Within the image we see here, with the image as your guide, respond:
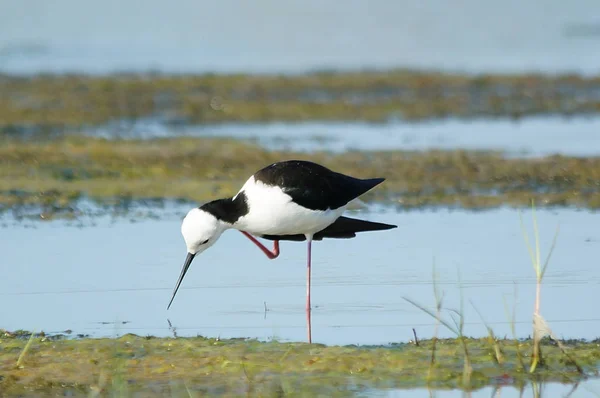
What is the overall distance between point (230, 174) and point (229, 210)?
4.05m

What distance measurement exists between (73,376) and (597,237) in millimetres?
3973

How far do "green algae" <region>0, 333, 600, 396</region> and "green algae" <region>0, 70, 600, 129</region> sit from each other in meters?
7.86

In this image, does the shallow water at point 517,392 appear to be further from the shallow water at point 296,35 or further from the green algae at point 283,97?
the shallow water at point 296,35

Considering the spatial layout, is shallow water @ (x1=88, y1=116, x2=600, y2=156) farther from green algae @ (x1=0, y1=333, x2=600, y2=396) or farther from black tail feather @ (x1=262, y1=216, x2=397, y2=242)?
green algae @ (x1=0, y1=333, x2=600, y2=396)

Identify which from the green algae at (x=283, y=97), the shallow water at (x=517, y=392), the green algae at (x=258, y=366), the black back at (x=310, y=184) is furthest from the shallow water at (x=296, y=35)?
the shallow water at (x=517, y=392)

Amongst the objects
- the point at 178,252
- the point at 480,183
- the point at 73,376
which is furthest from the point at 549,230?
the point at 73,376

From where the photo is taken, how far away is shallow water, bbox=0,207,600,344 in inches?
238

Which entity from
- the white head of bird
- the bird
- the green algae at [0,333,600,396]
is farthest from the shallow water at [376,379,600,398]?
the white head of bird

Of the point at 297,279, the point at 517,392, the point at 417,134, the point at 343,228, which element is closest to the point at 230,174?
the point at 417,134

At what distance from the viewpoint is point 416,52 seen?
787 inches

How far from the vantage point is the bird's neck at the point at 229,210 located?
6.29 m

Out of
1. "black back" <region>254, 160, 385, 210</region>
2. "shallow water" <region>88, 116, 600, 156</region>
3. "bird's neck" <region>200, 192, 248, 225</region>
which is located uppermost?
"shallow water" <region>88, 116, 600, 156</region>

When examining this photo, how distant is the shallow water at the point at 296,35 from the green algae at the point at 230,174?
21.0 feet

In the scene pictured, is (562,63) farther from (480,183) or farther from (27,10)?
(27,10)
